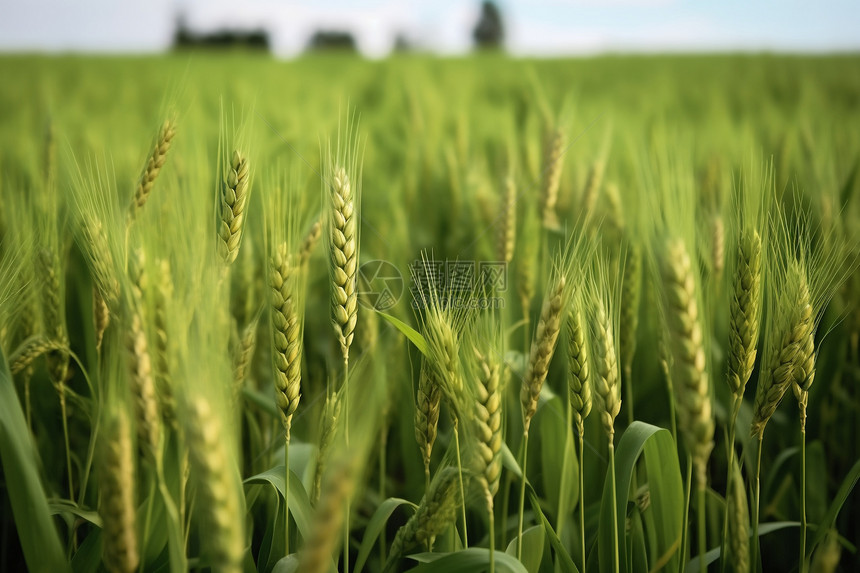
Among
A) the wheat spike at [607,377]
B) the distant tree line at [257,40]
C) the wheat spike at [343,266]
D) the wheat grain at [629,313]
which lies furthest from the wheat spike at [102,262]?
the distant tree line at [257,40]

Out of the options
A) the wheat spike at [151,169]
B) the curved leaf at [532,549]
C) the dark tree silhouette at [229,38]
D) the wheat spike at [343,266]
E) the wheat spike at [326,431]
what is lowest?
the curved leaf at [532,549]

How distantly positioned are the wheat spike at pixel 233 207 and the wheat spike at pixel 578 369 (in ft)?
2.03

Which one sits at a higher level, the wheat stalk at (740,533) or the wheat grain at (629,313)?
the wheat grain at (629,313)

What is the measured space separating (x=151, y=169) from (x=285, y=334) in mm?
525

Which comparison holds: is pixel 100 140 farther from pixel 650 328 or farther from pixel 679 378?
pixel 679 378

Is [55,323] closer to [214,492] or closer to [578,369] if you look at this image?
[214,492]

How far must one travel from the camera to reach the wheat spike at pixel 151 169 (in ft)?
3.69

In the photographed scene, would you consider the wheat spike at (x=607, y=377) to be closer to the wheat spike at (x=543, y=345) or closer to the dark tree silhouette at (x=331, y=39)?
the wheat spike at (x=543, y=345)

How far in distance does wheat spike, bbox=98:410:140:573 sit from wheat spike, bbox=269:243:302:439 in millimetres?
246

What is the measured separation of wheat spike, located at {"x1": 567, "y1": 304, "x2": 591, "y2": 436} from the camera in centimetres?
89

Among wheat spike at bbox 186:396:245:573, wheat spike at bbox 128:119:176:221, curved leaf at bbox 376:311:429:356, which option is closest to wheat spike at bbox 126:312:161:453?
wheat spike at bbox 186:396:245:573

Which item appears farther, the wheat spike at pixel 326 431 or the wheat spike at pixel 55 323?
the wheat spike at pixel 55 323

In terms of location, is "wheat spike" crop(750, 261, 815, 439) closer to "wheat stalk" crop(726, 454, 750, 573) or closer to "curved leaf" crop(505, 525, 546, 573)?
"wheat stalk" crop(726, 454, 750, 573)

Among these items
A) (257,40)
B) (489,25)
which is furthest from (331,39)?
(489,25)
